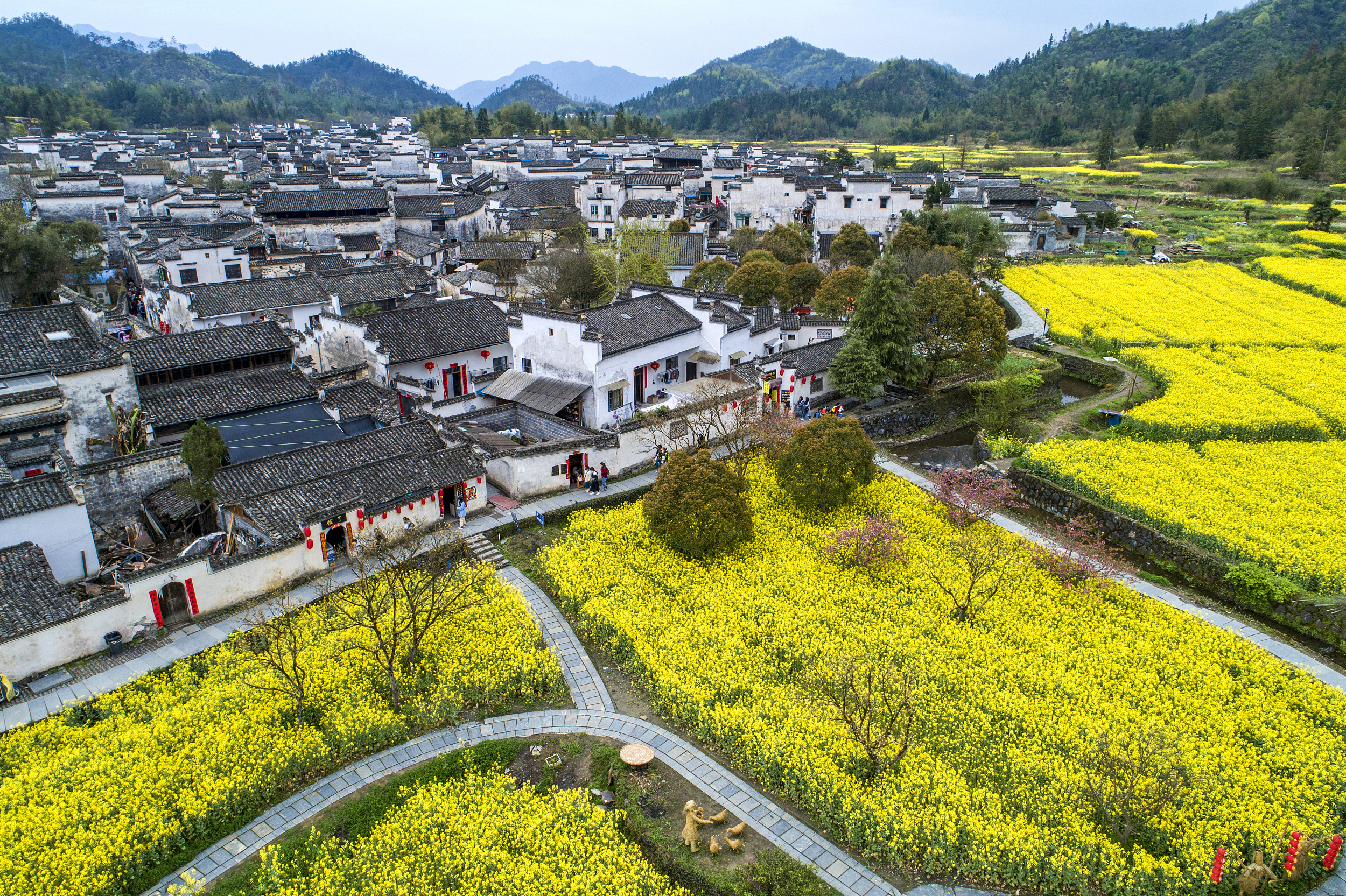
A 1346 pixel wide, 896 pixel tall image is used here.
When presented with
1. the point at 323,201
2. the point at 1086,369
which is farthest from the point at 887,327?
the point at 323,201

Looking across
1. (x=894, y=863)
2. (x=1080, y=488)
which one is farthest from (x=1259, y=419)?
(x=894, y=863)

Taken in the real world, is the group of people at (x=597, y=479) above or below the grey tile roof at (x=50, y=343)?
below

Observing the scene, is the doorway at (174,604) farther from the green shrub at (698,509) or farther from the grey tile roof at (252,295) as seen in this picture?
the grey tile roof at (252,295)

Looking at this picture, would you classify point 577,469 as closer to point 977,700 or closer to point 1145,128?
point 977,700

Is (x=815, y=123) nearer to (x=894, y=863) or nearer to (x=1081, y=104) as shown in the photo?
(x=1081, y=104)

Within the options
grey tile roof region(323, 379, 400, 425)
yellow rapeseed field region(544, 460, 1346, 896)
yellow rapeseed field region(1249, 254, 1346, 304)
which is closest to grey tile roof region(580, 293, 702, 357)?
grey tile roof region(323, 379, 400, 425)

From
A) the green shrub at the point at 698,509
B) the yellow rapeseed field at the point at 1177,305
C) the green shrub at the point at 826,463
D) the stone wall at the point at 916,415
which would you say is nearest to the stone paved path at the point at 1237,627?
the green shrub at the point at 826,463

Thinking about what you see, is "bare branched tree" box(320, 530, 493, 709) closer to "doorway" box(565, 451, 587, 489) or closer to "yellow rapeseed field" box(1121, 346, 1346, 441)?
"doorway" box(565, 451, 587, 489)
